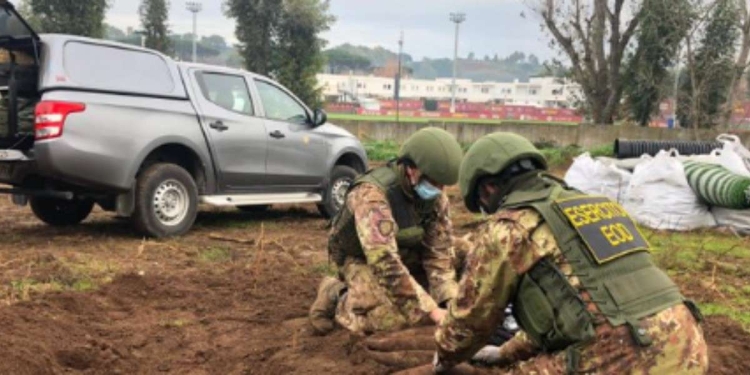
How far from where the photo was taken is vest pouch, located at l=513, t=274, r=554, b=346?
2.81 m

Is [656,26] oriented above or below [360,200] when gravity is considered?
above

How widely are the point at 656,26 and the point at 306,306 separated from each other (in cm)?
1952

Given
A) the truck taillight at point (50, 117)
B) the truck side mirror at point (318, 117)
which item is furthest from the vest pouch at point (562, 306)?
the truck side mirror at point (318, 117)

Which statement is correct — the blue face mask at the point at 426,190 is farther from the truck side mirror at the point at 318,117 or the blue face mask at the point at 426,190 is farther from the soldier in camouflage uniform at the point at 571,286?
the truck side mirror at the point at 318,117

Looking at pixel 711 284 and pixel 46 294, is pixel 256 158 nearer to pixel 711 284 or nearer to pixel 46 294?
pixel 46 294

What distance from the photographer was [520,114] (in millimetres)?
70875

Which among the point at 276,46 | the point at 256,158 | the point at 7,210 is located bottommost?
the point at 7,210

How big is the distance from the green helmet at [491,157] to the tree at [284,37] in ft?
95.3

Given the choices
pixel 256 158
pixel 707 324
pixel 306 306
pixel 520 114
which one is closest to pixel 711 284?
pixel 707 324

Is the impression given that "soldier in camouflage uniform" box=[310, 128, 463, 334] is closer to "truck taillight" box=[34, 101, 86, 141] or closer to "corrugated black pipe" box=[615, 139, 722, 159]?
"truck taillight" box=[34, 101, 86, 141]

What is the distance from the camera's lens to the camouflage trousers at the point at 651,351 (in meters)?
2.74

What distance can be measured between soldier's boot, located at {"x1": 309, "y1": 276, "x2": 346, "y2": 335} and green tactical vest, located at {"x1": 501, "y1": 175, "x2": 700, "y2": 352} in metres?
2.28

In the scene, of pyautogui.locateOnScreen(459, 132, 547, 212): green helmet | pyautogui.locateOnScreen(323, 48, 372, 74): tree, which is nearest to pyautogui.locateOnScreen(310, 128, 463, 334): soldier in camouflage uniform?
pyautogui.locateOnScreen(459, 132, 547, 212): green helmet

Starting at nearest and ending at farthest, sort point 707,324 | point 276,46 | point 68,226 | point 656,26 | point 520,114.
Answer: point 707,324 < point 68,226 < point 656,26 < point 276,46 < point 520,114
